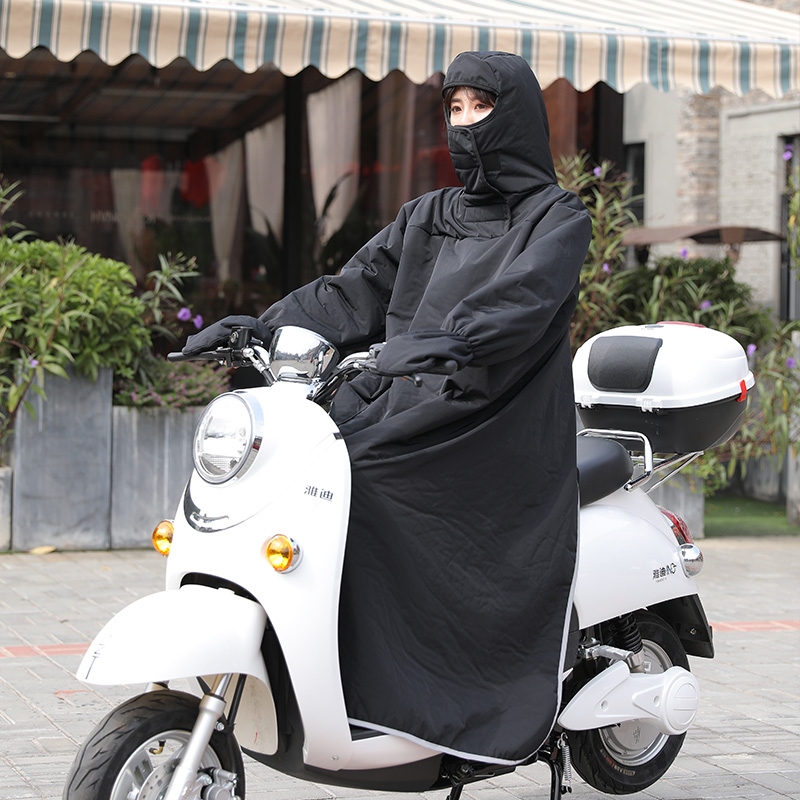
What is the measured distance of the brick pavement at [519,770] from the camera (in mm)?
3900

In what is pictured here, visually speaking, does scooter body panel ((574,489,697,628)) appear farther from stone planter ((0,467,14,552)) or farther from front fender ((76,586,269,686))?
stone planter ((0,467,14,552))

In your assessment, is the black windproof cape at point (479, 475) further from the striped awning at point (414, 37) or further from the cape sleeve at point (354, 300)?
the striped awning at point (414, 37)

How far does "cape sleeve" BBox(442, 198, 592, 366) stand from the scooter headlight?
18.4 inches

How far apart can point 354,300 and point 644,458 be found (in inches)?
37.2

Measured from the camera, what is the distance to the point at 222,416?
9.07 ft

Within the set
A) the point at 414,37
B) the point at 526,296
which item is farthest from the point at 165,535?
the point at 414,37

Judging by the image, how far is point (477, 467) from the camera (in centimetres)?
300

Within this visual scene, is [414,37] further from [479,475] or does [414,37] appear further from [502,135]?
[479,475]

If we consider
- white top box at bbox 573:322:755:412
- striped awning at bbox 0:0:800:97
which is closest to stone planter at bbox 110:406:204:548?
striped awning at bbox 0:0:800:97

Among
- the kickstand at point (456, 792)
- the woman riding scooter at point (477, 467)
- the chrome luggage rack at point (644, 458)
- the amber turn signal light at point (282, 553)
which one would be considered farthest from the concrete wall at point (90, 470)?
the amber turn signal light at point (282, 553)

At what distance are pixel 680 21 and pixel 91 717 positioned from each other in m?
5.82

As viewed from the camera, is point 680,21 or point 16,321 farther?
point 680,21

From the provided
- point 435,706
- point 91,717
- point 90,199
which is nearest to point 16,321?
point 91,717

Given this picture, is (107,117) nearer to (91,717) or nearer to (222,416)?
(91,717)
